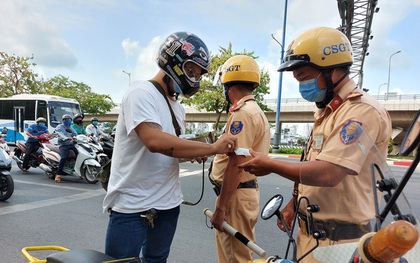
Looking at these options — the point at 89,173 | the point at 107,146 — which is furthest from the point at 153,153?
the point at 107,146

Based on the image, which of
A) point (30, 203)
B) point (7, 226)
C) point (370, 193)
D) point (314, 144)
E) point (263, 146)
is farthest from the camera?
point (30, 203)

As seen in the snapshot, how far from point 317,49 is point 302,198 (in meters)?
0.76

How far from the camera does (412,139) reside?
0.76 metres

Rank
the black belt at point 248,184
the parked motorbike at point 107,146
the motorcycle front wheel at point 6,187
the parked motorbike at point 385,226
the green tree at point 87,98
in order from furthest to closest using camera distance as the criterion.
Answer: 1. the green tree at point 87,98
2. the parked motorbike at point 107,146
3. the motorcycle front wheel at point 6,187
4. the black belt at point 248,184
5. the parked motorbike at point 385,226

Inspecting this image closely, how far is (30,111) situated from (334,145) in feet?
55.5

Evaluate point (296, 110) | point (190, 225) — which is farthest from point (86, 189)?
point (296, 110)

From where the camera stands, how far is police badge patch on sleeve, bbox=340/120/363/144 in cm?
121

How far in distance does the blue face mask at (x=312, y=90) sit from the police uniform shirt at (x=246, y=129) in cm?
57

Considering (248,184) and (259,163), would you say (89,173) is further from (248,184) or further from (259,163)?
(259,163)

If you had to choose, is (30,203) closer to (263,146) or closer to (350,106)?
(263,146)

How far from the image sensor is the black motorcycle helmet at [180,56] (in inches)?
72.3

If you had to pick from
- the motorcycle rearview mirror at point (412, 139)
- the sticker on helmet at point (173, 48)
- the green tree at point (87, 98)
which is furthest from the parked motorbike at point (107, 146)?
the green tree at point (87, 98)

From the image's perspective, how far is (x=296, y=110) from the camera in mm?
27828

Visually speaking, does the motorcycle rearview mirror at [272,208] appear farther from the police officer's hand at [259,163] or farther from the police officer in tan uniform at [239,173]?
the police officer in tan uniform at [239,173]
